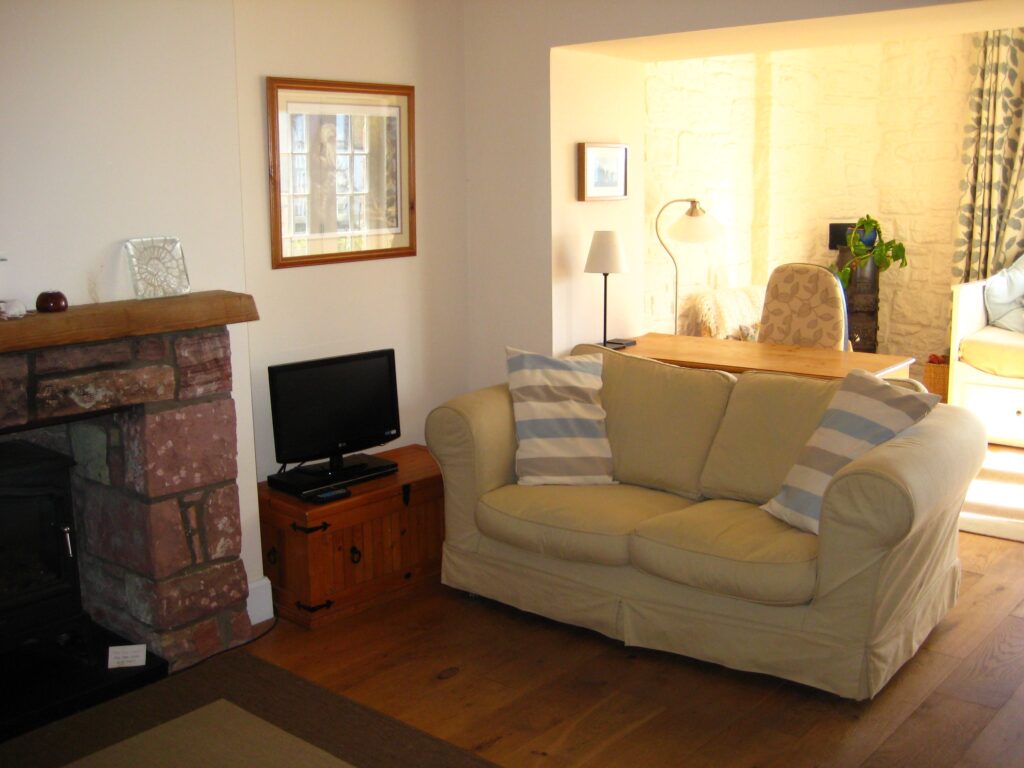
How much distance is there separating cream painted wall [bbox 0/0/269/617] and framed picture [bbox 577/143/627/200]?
5.33ft

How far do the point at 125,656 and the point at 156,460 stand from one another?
0.63 m

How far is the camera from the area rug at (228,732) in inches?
109

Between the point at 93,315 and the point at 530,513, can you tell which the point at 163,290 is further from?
the point at 530,513

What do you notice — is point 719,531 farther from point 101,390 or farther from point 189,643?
point 101,390

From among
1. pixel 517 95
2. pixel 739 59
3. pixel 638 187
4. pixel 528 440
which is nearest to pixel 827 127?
pixel 739 59

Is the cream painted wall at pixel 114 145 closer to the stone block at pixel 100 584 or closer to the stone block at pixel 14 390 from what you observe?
the stone block at pixel 14 390

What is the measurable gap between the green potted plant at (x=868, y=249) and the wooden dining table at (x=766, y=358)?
2.13m

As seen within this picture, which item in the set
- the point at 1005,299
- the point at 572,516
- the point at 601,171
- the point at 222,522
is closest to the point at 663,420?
the point at 572,516

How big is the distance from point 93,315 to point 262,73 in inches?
52.4

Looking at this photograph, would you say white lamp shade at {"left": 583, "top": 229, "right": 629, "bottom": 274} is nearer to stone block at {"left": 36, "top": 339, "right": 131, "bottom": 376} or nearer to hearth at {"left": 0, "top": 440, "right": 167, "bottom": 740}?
stone block at {"left": 36, "top": 339, "right": 131, "bottom": 376}

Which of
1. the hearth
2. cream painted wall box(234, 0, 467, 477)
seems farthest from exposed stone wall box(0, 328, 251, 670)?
cream painted wall box(234, 0, 467, 477)

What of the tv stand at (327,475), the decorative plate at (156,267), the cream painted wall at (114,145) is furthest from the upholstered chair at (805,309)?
the decorative plate at (156,267)

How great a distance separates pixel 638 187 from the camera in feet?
16.2

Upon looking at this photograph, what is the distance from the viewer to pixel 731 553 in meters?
3.13
